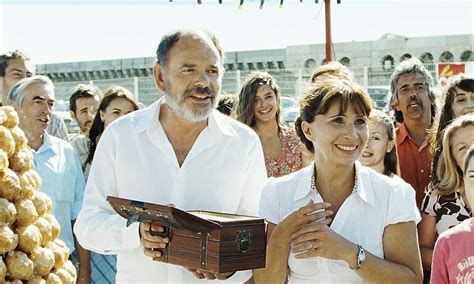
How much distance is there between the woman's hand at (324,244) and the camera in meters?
2.43

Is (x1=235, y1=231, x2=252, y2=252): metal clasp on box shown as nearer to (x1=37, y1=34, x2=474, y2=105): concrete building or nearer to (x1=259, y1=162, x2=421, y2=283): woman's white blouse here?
(x1=259, y1=162, x2=421, y2=283): woman's white blouse

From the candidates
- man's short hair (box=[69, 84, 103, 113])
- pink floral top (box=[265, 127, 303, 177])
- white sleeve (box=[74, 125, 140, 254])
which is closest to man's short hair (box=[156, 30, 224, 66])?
white sleeve (box=[74, 125, 140, 254])

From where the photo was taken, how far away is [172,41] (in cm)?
270

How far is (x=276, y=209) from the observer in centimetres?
268

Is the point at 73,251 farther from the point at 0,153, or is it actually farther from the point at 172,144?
the point at 0,153

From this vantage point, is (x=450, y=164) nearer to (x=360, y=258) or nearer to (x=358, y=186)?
(x=358, y=186)

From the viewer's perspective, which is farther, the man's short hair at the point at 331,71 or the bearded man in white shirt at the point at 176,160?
the man's short hair at the point at 331,71

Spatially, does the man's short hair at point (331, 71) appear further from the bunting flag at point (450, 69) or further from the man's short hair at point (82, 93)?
the bunting flag at point (450, 69)

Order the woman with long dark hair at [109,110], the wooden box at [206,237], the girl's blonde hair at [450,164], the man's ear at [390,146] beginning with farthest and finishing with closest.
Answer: the woman with long dark hair at [109,110] → the man's ear at [390,146] → the girl's blonde hair at [450,164] → the wooden box at [206,237]

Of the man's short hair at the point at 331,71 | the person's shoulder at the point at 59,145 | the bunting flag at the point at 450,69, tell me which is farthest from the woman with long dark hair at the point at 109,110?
the bunting flag at the point at 450,69

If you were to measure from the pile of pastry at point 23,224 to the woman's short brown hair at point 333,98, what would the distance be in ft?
3.35

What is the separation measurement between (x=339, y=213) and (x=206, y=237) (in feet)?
1.76

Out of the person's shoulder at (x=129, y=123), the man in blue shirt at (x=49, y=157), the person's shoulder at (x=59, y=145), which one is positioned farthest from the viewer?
the person's shoulder at (x=59, y=145)

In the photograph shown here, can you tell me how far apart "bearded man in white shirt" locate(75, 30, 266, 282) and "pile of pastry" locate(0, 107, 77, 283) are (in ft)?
1.24
